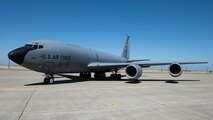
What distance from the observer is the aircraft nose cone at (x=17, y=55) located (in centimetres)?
1127

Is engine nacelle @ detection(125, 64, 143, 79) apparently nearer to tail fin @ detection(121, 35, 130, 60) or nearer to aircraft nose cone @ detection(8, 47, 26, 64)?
aircraft nose cone @ detection(8, 47, 26, 64)

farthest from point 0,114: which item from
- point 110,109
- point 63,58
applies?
point 63,58

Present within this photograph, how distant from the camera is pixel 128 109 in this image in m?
5.75

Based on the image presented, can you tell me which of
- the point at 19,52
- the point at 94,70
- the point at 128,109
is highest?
the point at 19,52

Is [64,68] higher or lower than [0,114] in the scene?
higher

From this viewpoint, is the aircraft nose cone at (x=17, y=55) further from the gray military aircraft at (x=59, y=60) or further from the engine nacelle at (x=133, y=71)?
the engine nacelle at (x=133, y=71)

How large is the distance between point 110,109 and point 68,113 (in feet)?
4.39

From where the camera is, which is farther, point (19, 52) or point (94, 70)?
point (94, 70)

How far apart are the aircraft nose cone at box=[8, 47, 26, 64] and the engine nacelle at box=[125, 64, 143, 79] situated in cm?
847

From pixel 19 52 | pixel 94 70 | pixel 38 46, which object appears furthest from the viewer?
pixel 94 70

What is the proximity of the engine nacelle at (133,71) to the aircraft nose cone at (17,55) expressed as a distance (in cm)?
847

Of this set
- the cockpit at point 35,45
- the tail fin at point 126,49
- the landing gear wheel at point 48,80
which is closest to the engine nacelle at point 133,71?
the landing gear wheel at point 48,80

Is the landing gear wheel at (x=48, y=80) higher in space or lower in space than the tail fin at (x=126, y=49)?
lower

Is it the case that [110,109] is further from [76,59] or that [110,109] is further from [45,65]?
[76,59]
